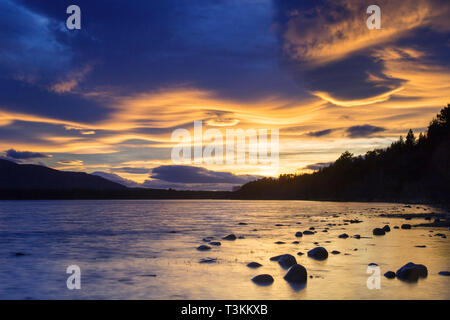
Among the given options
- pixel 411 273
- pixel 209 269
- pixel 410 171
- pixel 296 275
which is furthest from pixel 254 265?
pixel 410 171

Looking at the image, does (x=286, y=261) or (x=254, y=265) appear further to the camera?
(x=254, y=265)

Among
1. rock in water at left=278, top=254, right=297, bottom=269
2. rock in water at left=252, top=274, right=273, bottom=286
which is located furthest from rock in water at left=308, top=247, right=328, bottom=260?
rock in water at left=252, top=274, right=273, bottom=286

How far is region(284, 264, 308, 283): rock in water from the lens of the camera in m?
14.8

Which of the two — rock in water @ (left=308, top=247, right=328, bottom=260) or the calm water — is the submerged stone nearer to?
the calm water

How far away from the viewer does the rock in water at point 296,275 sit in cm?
1479

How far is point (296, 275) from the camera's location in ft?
48.8

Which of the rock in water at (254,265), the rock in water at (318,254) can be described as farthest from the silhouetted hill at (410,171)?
the rock in water at (254,265)

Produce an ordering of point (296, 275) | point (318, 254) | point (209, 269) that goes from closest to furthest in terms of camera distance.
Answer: point (296, 275)
point (209, 269)
point (318, 254)

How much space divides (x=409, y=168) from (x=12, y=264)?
486 feet

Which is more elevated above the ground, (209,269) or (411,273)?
(411,273)

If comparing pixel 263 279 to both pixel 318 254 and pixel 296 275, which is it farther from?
pixel 318 254

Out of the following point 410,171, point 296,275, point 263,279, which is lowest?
point 263,279

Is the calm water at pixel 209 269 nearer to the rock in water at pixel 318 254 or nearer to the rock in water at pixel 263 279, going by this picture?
the rock in water at pixel 263 279
